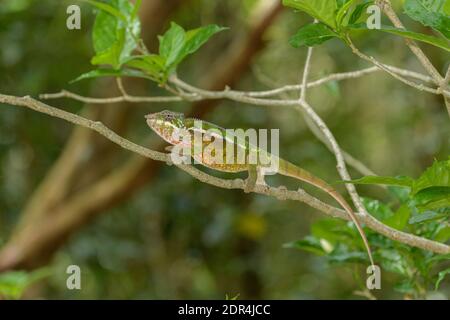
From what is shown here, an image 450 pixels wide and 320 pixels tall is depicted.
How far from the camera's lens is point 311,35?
3.92ft

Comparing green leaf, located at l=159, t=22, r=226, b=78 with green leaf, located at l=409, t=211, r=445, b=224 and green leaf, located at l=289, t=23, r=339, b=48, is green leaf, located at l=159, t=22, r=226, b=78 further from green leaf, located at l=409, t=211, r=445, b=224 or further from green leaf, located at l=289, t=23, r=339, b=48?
green leaf, located at l=409, t=211, r=445, b=224

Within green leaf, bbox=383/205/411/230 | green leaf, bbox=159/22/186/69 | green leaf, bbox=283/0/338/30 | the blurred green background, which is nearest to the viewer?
green leaf, bbox=283/0/338/30

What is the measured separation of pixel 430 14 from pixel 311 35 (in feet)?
0.65

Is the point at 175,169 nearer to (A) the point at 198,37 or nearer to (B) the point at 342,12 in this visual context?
(A) the point at 198,37

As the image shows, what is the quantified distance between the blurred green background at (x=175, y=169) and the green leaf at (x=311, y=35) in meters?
1.74

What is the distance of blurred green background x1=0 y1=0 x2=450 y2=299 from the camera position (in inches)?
125

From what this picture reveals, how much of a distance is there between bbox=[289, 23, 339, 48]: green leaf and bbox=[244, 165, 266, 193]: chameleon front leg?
23cm

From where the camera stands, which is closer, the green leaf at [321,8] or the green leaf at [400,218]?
the green leaf at [321,8]

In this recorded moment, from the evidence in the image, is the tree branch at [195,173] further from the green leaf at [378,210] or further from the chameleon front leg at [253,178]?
the green leaf at [378,210]

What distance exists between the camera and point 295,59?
4070mm

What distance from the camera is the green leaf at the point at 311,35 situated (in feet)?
3.89

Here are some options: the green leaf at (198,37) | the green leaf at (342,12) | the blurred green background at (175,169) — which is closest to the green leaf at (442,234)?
the green leaf at (342,12)

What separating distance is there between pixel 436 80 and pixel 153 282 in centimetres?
306

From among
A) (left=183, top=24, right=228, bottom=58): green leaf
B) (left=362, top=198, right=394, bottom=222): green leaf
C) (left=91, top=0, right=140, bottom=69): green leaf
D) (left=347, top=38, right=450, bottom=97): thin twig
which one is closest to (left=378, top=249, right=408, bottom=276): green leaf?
(left=362, top=198, right=394, bottom=222): green leaf
